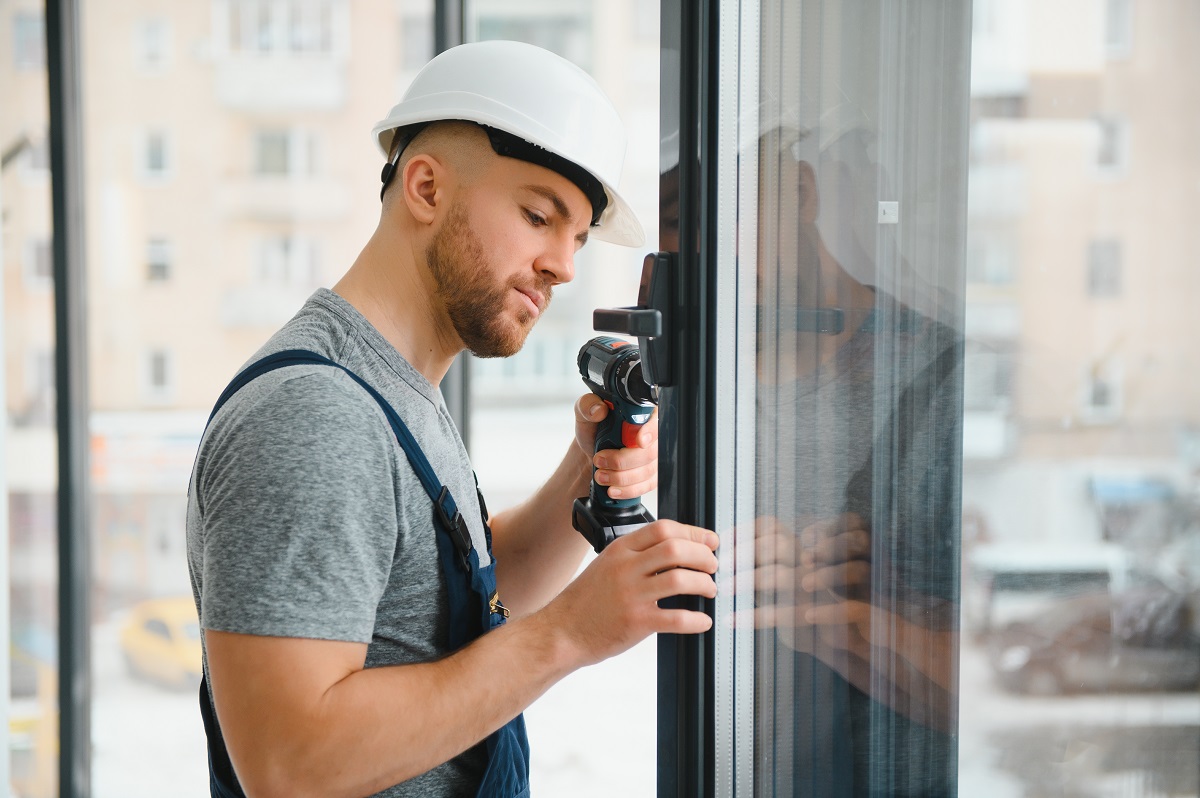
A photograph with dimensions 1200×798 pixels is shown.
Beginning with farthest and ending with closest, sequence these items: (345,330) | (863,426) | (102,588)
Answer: (102,588) < (345,330) < (863,426)

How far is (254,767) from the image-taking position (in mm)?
830

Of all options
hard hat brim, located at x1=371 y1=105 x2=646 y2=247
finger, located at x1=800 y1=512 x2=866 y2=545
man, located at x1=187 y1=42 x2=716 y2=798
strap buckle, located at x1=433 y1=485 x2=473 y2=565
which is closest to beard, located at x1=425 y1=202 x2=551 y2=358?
man, located at x1=187 y1=42 x2=716 y2=798

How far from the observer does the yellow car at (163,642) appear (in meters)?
2.68

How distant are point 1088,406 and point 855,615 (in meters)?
0.35

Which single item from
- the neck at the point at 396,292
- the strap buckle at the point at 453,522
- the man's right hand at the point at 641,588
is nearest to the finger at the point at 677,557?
the man's right hand at the point at 641,588

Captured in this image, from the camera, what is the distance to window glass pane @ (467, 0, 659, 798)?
2279 mm

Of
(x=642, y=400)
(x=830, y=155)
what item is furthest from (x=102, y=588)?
(x=830, y=155)

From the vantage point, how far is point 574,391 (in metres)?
2.44

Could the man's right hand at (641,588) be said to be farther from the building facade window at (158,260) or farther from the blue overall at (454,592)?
the building facade window at (158,260)

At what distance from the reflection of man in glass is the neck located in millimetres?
452

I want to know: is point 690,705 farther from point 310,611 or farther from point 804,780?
point 310,611

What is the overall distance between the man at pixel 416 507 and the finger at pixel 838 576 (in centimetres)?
10

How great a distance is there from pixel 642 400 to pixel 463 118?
15.7 inches

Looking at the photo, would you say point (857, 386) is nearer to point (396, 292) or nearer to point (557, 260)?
point (557, 260)
